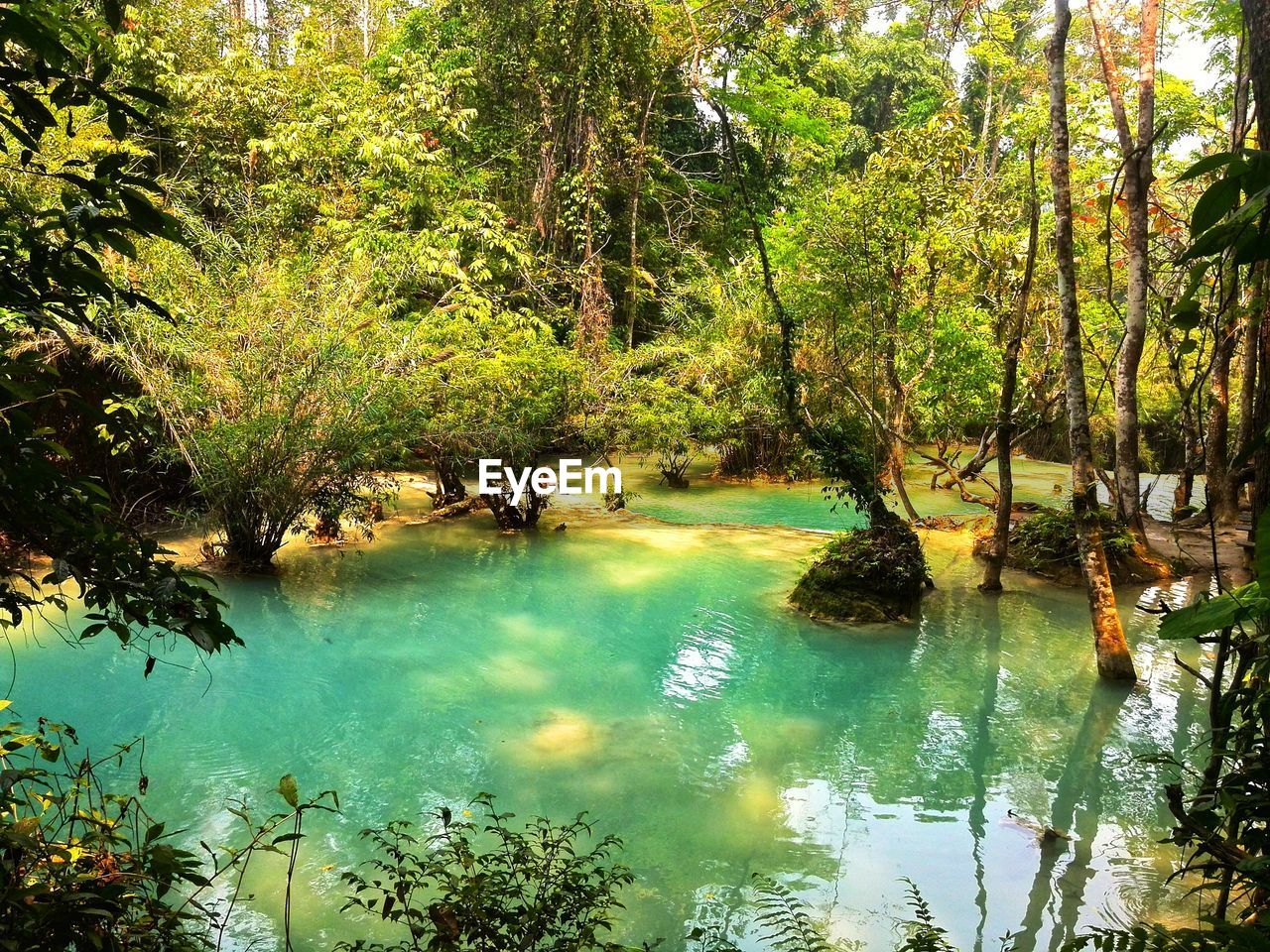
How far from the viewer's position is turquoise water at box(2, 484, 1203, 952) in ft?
12.1

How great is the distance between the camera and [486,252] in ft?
49.3

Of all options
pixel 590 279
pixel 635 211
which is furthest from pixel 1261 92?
pixel 635 211

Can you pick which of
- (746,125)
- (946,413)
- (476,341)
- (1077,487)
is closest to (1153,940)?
(1077,487)

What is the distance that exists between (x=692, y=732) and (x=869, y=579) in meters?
3.12

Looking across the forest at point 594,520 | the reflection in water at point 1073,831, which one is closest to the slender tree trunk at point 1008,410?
the forest at point 594,520

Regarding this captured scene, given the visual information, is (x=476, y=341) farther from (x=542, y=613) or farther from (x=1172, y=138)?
(x=1172, y=138)

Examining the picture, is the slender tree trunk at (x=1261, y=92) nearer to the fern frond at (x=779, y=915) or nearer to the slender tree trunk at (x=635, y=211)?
the fern frond at (x=779, y=915)

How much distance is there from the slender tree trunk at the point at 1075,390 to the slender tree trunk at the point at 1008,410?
61cm

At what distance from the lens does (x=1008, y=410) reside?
7.30m

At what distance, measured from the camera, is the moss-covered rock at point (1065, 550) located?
866 cm

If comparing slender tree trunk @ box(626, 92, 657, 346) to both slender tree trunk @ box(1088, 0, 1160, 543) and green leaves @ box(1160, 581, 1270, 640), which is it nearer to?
slender tree trunk @ box(1088, 0, 1160, 543)

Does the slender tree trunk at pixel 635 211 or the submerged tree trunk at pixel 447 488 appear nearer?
the submerged tree trunk at pixel 447 488

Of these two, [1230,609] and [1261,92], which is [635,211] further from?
[1230,609]

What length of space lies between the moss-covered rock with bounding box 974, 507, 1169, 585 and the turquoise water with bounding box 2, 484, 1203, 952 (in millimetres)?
746
